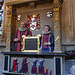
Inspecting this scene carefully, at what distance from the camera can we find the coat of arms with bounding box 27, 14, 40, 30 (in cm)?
502

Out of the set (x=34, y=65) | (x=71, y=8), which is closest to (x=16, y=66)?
(x=34, y=65)

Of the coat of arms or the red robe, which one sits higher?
the coat of arms

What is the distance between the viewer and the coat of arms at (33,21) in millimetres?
5016

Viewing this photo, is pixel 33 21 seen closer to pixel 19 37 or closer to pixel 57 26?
pixel 19 37

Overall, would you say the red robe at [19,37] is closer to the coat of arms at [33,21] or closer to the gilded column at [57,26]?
the coat of arms at [33,21]

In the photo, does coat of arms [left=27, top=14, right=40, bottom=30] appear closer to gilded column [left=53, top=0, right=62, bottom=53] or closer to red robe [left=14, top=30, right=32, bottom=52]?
red robe [left=14, top=30, right=32, bottom=52]

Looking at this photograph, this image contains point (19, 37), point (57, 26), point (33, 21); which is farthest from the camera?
point (33, 21)

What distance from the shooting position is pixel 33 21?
509 cm

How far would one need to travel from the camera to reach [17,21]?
529 centimetres

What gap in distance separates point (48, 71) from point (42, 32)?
64.9 inches

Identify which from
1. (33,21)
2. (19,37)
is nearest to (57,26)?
(33,21)

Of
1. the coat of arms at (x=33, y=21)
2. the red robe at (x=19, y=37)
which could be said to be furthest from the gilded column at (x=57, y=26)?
the red robe at (x=19, y=37)

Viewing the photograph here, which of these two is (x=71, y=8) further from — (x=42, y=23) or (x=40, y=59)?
(x=40, y=59)

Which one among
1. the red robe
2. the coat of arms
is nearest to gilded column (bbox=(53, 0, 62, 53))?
the coat of arms
